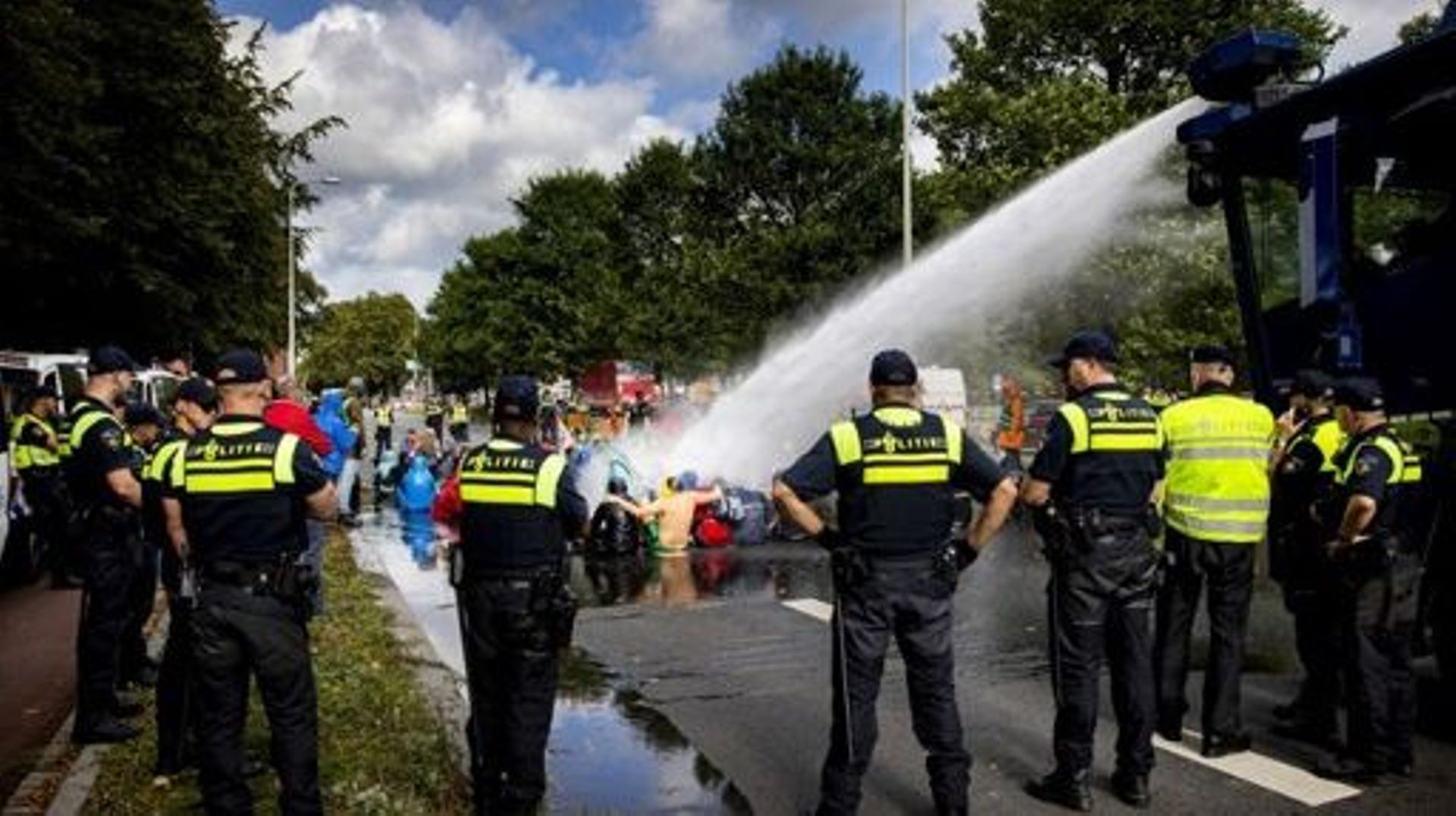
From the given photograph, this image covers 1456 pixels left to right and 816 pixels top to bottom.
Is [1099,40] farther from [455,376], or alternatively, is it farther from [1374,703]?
[455,376]

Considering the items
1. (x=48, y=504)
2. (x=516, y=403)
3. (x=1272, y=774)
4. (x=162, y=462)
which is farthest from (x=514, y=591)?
(x=48, y=504)

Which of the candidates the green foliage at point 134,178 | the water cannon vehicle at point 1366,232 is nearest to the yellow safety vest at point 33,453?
the green foliage at point 134,178

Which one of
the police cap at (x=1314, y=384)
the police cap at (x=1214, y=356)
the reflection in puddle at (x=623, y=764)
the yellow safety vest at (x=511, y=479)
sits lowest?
the reflection in puddle at (x=623, y=764)

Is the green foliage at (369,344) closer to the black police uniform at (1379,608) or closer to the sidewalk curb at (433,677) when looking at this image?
the sidewalk curb at (433,677)

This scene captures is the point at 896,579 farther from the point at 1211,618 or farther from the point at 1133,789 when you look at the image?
the point at 1211,618

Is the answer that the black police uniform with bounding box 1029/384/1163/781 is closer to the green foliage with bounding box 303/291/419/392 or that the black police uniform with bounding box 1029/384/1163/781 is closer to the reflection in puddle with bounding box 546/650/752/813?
the reflection in puddle with bounding box 546/650/752/813

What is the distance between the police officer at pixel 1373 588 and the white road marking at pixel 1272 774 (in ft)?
0.38

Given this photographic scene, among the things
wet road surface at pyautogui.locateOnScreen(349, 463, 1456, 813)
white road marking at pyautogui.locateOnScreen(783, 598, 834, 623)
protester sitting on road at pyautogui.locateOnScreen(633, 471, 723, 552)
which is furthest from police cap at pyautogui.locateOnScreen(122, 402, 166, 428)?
protester sitting on road at pyautogui.locateOnScreen(633, 471, 723, 552)

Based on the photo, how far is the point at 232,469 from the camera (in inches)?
184

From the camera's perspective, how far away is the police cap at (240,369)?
15.7ft

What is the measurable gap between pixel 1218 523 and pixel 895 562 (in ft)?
6.29

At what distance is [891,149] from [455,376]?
1714 inches

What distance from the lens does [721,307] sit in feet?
129

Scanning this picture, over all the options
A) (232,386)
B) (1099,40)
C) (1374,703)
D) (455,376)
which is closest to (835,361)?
(1374,703)
